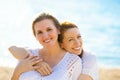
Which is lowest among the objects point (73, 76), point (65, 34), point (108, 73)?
point (108, 73)

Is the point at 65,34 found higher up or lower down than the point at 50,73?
higher up

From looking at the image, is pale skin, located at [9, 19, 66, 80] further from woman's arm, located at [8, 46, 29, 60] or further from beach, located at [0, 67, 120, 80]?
beach, located at [0, 67, 120, 80]

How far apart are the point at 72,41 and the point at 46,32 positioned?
0.43 meters

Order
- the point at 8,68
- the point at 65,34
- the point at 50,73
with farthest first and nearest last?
the point at 8,68 → the point at 65,34 → the point at 50,73

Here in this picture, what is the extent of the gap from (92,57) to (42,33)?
66cm

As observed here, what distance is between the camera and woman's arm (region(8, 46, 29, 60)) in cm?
450

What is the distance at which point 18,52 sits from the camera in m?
4.61

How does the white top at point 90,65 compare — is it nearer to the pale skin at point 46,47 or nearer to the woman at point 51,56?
the woman at point 51,56

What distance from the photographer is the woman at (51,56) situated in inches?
168

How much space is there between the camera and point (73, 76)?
170 inches

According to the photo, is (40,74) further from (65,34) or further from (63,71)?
(65,34)

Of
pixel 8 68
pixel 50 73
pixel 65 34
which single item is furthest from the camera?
pixel 8 68

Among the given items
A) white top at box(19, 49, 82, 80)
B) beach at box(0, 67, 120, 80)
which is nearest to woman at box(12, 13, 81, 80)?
white top at box(19, 49, 82, 80)

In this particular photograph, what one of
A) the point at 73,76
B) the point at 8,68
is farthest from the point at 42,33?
the point at 8,68
